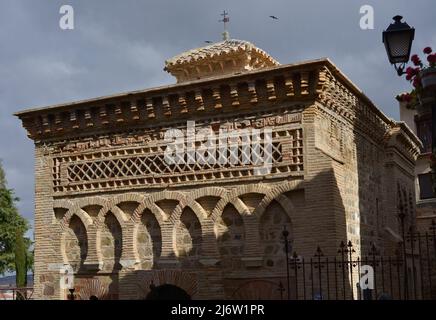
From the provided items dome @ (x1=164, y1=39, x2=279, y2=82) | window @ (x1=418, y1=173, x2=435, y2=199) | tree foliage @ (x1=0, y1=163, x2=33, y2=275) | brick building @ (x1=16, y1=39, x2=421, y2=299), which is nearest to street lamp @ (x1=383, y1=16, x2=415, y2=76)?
brick building @ (x1=16, y1=39, x2=421, y2=299)

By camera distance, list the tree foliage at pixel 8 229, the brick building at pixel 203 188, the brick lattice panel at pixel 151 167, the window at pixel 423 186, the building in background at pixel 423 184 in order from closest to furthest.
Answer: the brick building at pixel 203 188
the brick lattice panel at pixel 151 167
the building in background at pixel 423 184
the window at pixel 423 186
the tree foliage at pixel 8 229

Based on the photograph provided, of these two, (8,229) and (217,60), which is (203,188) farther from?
(8,229)

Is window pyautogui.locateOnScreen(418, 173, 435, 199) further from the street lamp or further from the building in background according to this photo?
the street lamp

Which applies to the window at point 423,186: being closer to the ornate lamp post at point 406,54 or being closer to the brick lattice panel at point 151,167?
the brick lattice panel at point 151,167

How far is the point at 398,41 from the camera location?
6.93 m

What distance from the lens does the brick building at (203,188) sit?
10.9 m

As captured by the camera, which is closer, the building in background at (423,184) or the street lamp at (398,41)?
the street lamp at (398,41)

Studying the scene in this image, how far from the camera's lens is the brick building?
10.9 m

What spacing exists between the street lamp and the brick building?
3.73 meters

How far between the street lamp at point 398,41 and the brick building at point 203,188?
373 centimetres

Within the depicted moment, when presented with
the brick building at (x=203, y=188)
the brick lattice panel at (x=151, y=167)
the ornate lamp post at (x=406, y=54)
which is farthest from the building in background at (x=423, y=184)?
the ornate lamp post at (x=406, y=54)
